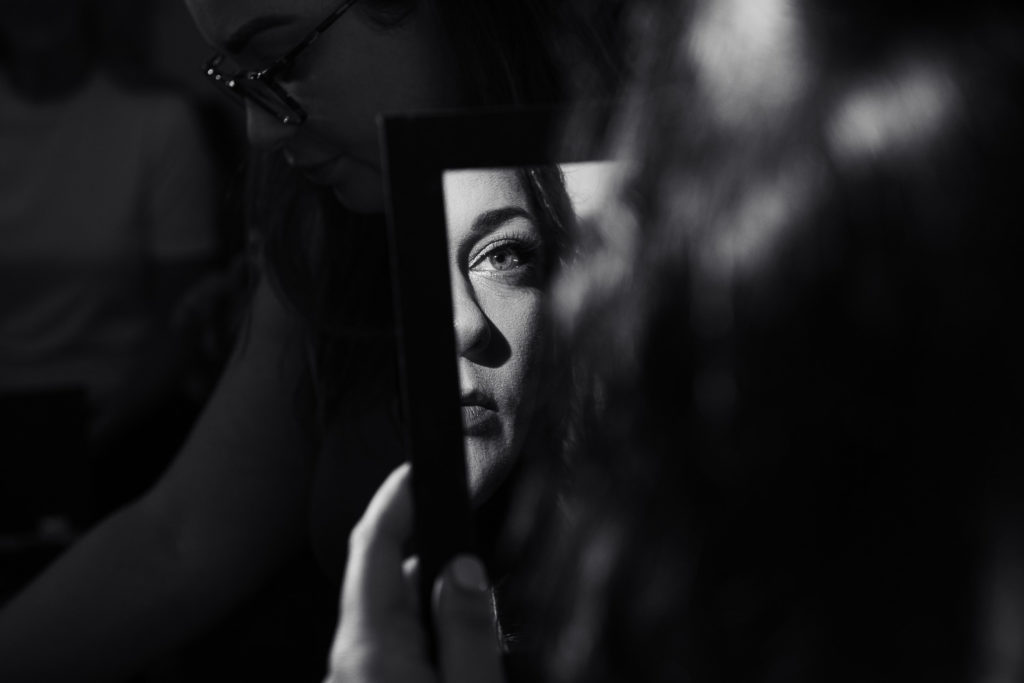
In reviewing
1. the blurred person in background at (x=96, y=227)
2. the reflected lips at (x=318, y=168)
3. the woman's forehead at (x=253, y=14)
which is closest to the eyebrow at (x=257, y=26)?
the woman's forehead at (x=253, y=14)

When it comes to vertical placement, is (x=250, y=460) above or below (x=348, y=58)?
below

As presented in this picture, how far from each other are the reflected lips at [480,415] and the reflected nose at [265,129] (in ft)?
1.19

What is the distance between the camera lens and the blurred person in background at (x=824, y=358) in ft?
1.11

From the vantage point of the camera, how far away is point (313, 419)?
102 centimetres

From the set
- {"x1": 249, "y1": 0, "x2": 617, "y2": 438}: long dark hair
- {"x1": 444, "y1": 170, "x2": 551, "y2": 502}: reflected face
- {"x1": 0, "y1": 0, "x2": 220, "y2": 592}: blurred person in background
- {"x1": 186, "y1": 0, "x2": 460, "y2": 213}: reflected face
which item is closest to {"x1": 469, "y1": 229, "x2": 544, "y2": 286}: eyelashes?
{"x1": 444, "y1": 170, "x2": 551, "y2": 502}: reflected face

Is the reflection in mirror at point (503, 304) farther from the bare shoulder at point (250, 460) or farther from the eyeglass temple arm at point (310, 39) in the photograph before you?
the bare shoulder at point (250, 460)

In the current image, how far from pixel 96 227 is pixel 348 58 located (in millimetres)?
1228

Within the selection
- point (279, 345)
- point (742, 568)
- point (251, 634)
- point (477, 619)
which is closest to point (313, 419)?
point (279, 345)

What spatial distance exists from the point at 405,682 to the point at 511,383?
28 cm

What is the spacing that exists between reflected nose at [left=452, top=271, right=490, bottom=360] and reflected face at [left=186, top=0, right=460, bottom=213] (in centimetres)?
25

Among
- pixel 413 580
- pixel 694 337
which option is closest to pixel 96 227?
pixel 413 580

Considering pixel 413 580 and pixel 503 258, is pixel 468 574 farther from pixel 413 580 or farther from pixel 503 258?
pixel 503 258

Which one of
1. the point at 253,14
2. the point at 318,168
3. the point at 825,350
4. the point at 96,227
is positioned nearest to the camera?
the point at 825,350

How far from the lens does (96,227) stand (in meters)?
1.90
